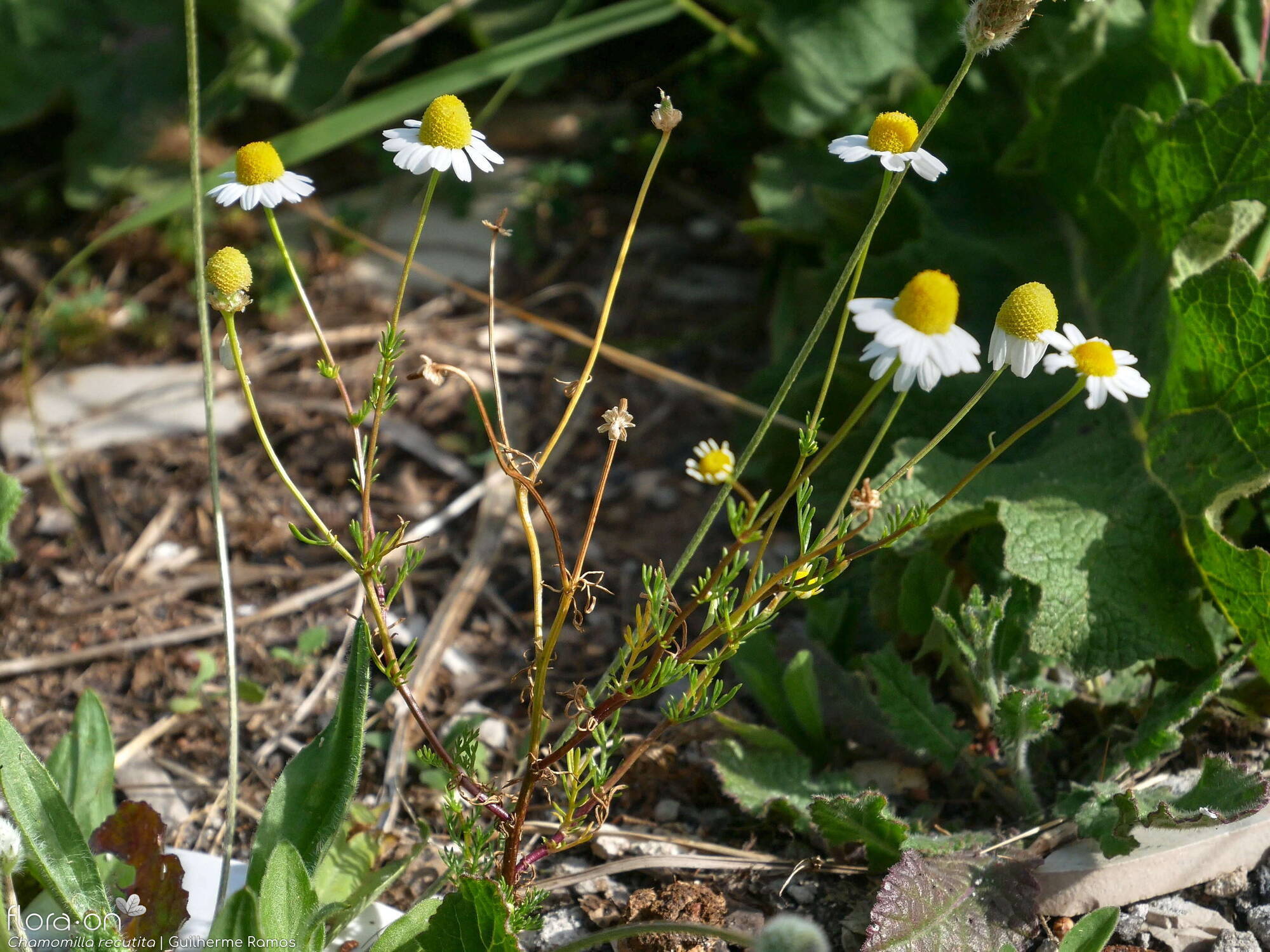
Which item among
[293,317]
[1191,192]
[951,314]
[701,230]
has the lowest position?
[293,317]

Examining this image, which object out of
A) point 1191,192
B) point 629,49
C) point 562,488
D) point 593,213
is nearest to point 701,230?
point 593,213

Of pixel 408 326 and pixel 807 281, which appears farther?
pixel 408 326

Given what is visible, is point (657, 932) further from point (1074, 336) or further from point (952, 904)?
point (1074, 336)

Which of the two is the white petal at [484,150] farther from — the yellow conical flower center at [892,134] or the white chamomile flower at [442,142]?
the yellow conical flower center at [892,134]

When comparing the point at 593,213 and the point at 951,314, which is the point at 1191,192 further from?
the point at 593,213

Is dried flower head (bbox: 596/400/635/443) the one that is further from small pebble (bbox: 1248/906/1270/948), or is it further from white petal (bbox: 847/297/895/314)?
small pebble (bbox: 1248/906/1270/948)

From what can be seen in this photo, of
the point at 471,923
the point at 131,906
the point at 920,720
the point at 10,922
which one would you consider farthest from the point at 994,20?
the point at 10,922
